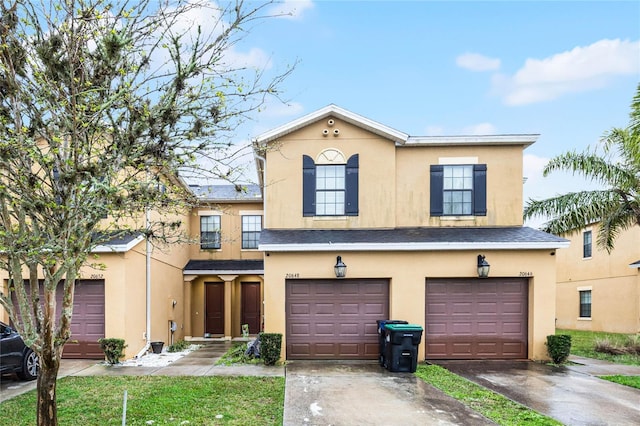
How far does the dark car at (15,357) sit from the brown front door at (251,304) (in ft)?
29.3

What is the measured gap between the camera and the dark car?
871cm

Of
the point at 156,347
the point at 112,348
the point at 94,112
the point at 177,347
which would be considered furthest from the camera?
the point at 177,347

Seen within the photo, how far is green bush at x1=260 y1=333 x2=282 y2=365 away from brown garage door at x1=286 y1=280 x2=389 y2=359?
2.19 feet

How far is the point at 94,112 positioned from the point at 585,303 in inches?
938

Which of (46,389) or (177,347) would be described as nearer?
(46,389)

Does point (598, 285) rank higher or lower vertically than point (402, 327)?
lower

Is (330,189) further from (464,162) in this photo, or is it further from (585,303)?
(585,303)

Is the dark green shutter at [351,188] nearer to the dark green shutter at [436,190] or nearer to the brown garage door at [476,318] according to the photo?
the dark green shutter at [436,190]

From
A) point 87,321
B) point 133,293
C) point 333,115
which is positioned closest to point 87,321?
point 87,321

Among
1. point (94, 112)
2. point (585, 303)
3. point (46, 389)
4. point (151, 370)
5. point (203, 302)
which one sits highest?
point (94, 112)

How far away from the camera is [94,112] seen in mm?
4691

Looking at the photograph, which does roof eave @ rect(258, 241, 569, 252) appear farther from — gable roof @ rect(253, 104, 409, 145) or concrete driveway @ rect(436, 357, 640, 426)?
gable roof @ rect(253, 104, 409, 145)

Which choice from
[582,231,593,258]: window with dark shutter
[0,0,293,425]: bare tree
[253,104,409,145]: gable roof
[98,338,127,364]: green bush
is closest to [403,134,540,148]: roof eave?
[253,104,409,145]: gable roof

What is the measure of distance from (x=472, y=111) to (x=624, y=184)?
627cm
